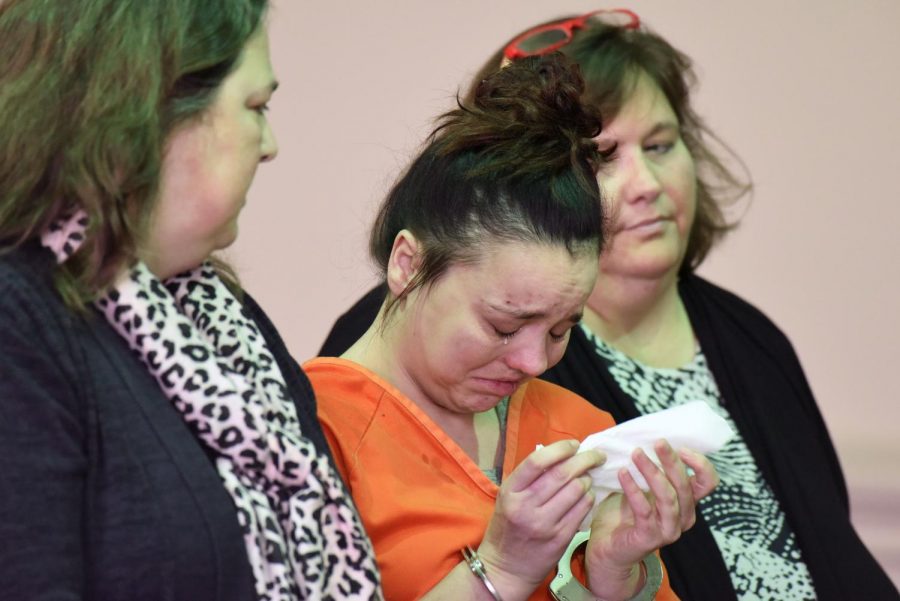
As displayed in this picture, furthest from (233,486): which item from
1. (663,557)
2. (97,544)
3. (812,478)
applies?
(812,478)

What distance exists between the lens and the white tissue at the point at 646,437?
1600 mm

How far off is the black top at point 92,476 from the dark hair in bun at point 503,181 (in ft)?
1.67

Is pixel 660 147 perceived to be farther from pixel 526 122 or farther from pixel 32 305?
pixel 32 305

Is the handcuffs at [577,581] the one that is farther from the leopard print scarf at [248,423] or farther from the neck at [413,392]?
the leopard print scarf at [248,423]

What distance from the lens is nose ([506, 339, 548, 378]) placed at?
1.63 meters

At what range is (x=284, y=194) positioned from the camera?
3.51 metres

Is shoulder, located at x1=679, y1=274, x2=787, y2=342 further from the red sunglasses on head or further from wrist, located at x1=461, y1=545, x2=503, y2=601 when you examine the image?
wrist, located at x1=461, y1=545, x2=503, y2=601

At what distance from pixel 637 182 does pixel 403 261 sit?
83 cm

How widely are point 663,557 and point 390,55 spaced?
1861 mm

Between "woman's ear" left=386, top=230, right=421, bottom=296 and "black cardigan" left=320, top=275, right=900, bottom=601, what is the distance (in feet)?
1.41

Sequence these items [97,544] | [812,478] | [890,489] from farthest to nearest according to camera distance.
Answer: [890,489], [812,478], [97,544]

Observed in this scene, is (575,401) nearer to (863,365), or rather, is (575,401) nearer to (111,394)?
(111,394)

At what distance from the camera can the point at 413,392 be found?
173 centimetres

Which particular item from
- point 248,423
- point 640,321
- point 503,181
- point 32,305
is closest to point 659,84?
point 640,321
